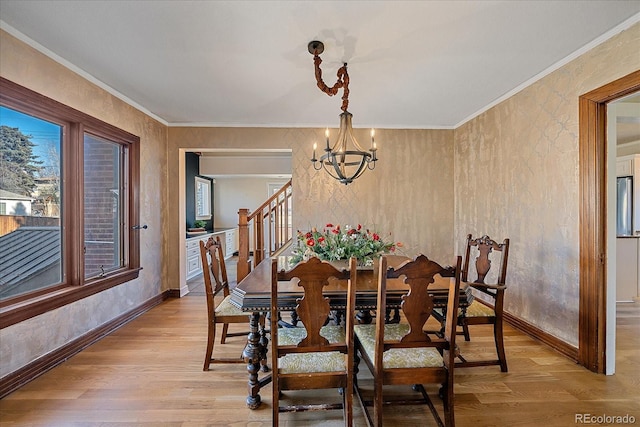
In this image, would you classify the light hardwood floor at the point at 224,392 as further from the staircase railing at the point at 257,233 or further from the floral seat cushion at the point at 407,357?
the staircase railing at the point at 257,233

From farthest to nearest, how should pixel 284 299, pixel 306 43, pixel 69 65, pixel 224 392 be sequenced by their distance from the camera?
pixel 69 65
pixel 306 43
pixel 224 392
pixel 284 299

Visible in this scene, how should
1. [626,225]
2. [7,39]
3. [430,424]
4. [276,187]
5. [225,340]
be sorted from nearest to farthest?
[430,424] < [7,39] < [225,340] < [626,225] < [276,187]

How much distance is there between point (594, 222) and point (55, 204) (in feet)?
14.0

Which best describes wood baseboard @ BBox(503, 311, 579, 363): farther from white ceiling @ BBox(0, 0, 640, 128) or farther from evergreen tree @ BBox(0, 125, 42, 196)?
evergreen tree @ BBox(0, 125, 42, 196)

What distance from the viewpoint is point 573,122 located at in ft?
8.09

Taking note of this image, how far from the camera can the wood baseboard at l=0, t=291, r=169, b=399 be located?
6.81ft

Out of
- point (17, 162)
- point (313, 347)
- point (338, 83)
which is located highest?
point (338, 83)

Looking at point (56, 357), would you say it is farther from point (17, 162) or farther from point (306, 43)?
point (306, 43)

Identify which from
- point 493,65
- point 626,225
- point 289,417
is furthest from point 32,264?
point 626,225

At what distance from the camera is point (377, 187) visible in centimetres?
448

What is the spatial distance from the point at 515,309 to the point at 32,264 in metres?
4.41

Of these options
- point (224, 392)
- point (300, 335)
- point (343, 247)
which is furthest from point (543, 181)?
point (224, 392)

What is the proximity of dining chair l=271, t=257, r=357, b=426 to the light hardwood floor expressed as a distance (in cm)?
42

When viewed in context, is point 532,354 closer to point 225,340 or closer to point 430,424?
point 430,424
